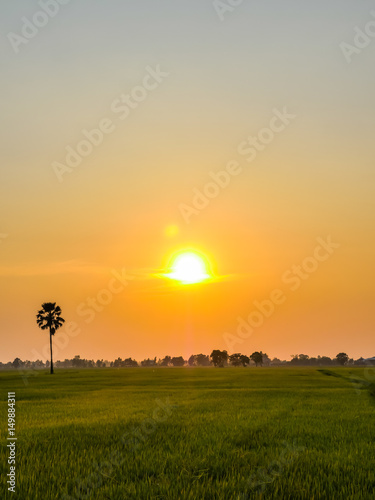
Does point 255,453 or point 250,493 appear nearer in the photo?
point 250,493

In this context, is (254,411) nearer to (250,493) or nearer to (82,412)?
(82,412)

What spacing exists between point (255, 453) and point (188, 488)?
13.9 ft

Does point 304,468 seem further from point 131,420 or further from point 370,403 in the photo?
point 370,403

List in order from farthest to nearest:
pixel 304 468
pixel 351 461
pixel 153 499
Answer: pixel 351 461
pixel 304 468
pixel 153 499

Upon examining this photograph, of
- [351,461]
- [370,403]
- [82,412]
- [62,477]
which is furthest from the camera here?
[370,403]

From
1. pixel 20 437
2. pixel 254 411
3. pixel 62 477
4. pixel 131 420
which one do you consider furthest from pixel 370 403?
pixel 62 477

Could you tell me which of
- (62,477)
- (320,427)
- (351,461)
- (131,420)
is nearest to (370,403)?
(320,427)

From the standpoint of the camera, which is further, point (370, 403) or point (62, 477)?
point (370, 403)

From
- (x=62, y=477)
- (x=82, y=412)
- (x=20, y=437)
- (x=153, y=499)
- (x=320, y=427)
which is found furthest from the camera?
(x=82, y=412)

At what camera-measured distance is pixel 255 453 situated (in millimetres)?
13633

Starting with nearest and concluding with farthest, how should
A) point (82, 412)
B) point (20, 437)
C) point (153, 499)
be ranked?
1. point (153, 499)
2. point (20, 437)
3. point (82, 412)

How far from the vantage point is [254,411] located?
25359 millimetres

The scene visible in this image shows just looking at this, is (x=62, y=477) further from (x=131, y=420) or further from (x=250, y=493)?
(x=131, y=420)

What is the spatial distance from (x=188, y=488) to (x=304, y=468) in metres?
3.63
